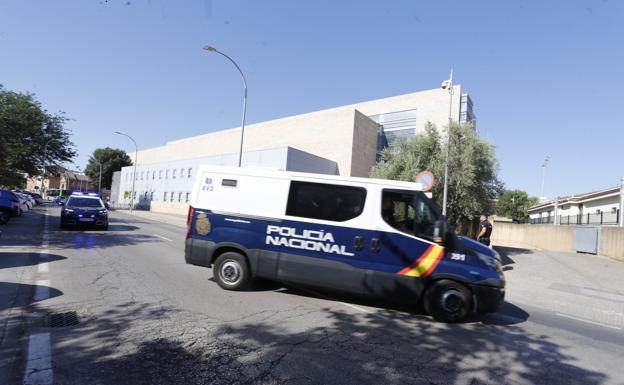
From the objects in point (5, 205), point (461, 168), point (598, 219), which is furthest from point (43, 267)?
point (598, 219)

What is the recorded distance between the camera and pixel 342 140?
3984 cm

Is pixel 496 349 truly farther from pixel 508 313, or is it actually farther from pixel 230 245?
pixel 230 245

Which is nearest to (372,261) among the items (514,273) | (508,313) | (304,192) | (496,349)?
(304,192)

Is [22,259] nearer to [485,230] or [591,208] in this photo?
[485,230]

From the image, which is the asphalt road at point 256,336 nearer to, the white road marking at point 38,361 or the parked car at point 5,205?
the white road marking at point 38,361

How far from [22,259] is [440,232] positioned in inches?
366

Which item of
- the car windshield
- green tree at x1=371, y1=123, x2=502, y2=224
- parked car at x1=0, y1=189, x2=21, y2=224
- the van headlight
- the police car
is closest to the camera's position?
the van headlight

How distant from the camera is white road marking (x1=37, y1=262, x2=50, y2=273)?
289 inches

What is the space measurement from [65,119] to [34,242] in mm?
20356

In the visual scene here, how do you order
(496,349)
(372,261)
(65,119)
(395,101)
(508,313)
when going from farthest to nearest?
(395,101) → (65,119) → (508,313) → (372,261) → (496,349)

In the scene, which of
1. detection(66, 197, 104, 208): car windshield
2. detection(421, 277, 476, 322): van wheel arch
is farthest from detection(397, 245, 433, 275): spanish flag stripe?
detection(66, 197, 104, 208): car windshield

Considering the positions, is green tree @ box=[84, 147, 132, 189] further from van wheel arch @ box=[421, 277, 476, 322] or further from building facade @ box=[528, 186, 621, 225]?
van wheel arch @ box=[421, 277, 476, 322]

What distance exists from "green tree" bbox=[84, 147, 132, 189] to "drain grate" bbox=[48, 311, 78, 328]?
281ft

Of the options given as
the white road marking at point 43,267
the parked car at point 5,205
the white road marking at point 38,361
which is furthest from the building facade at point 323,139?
the white road marking at point 38,361
